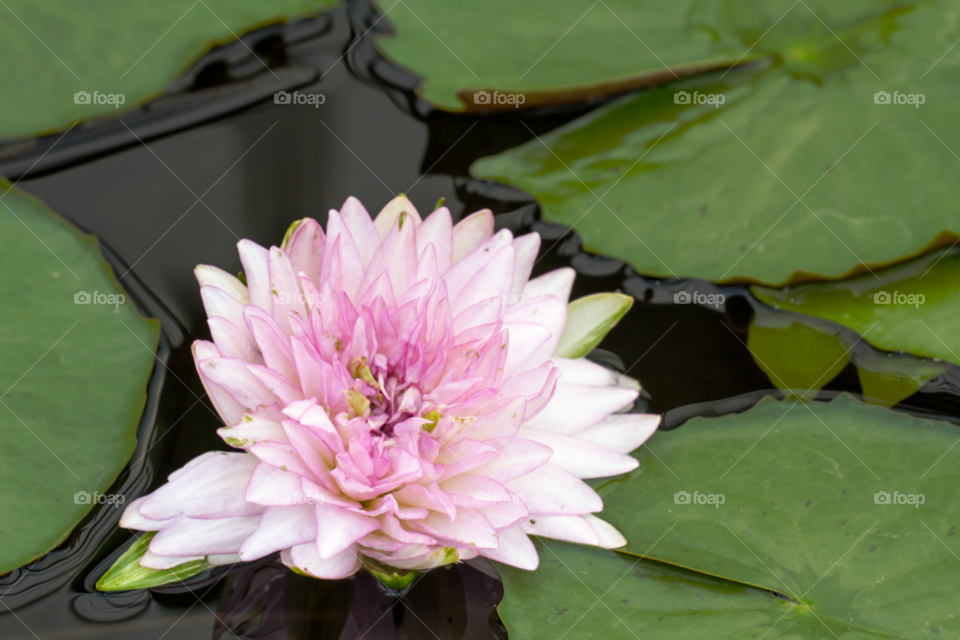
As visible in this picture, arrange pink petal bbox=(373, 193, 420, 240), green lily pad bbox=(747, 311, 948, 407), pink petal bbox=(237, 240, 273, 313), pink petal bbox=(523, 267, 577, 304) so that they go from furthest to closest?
green lily pad bbox=(747, 311, 948, 407)
pink petal bbox=(523, 267, 577, 304)
pink petal bbox=(373, 193, 420, 240)
pink petal bbox=(237, 240, 273, 313)

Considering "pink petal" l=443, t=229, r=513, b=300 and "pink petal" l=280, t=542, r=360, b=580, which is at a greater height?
"pink petal" l=443, t=229, r=513, b=300

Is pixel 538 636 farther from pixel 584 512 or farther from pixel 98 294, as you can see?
pixel 98 294

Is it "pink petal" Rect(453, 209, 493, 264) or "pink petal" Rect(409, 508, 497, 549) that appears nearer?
"pink petal" Rect(409, 508, 497, 549)

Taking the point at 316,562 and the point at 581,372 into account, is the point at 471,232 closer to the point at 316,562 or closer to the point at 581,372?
the point at 581,372

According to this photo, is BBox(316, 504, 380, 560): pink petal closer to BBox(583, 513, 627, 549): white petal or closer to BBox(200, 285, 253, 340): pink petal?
BBox(200, 285, 253, 340): pink petal

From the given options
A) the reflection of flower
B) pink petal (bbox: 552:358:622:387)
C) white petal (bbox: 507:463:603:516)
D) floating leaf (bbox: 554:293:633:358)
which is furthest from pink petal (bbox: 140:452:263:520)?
floating leaf (bbox: 554:293:633:358)

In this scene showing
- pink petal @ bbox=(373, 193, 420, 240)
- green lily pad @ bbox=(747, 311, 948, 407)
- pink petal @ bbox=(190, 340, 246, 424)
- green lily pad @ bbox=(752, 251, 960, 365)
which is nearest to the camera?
pink petal @ bbox=(190, 340, 246, 424)

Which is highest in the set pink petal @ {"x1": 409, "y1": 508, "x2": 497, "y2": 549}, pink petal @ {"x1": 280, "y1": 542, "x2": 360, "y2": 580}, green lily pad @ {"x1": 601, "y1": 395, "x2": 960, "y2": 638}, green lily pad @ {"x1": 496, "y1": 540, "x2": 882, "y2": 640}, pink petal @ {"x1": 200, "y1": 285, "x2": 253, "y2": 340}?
pink petal @ {"x1": 200, "y1": 285, "x2": 253, "y2": 340}
